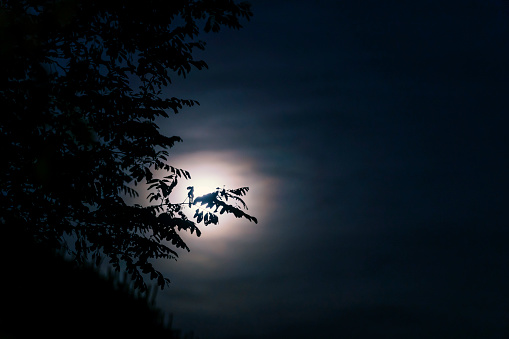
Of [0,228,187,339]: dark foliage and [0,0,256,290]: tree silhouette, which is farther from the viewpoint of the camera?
[0,0,256,290]: tree silhouette

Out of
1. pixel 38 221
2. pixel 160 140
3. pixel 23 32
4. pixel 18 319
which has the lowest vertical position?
pixel 18 319

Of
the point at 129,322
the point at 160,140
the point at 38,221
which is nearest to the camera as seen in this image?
the point at 129,322

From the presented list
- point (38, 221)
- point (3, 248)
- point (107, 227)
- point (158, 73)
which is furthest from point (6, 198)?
point (3, 248)

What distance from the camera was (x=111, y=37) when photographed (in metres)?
10.3

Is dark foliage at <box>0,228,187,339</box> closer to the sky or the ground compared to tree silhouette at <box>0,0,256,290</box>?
closer to the ground

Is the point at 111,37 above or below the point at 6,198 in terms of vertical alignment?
above

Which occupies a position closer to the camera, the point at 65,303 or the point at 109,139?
the point at 65,303

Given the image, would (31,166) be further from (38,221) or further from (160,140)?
(160,140)

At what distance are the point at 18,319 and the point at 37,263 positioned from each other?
2.70 ft

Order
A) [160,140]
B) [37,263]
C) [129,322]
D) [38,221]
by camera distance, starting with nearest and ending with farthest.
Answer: [129,322] < [37,263] < [38,221] < [160,140]

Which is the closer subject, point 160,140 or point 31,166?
point 31,166

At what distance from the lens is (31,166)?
898 cm

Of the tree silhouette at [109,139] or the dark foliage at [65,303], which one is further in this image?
the tree silhouette at [109,139]

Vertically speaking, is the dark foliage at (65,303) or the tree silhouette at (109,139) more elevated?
the tree silhouette at (109,139)
